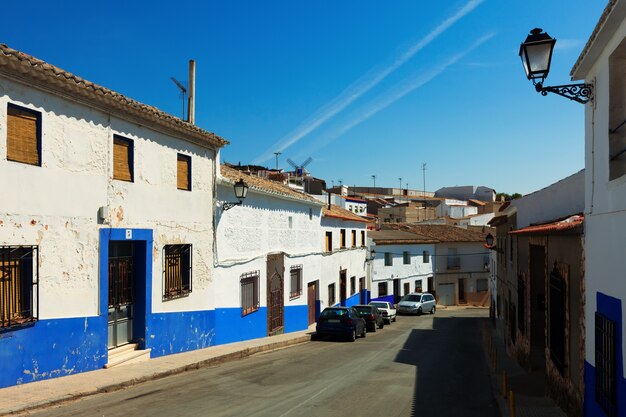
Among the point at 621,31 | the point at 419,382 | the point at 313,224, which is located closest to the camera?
the point at 621,31

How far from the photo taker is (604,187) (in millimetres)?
6629

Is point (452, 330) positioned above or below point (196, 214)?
below

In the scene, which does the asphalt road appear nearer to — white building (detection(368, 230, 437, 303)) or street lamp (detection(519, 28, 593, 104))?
street lamp (detection(519, 28, 593, 104))

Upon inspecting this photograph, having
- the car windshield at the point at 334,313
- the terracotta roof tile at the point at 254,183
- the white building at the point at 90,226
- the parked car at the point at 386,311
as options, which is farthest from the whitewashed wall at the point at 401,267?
the white building at the point at 90,226

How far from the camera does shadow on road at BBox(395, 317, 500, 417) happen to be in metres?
9.62

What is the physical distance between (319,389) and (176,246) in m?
5.79

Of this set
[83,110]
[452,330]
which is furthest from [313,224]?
[83,110]

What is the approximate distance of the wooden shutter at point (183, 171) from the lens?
14162 mm

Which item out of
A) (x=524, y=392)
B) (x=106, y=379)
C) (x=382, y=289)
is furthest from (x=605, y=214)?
(x=382, y=289)

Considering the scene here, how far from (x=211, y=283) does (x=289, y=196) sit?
7.19 meters

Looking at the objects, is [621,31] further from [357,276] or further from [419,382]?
[357,276]

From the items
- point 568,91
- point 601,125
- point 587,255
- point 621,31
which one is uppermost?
point 621,31

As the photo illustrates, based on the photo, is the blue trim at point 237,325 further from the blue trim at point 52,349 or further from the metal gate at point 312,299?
the metal gate at point 312,299

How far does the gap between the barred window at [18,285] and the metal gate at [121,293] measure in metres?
2.49
